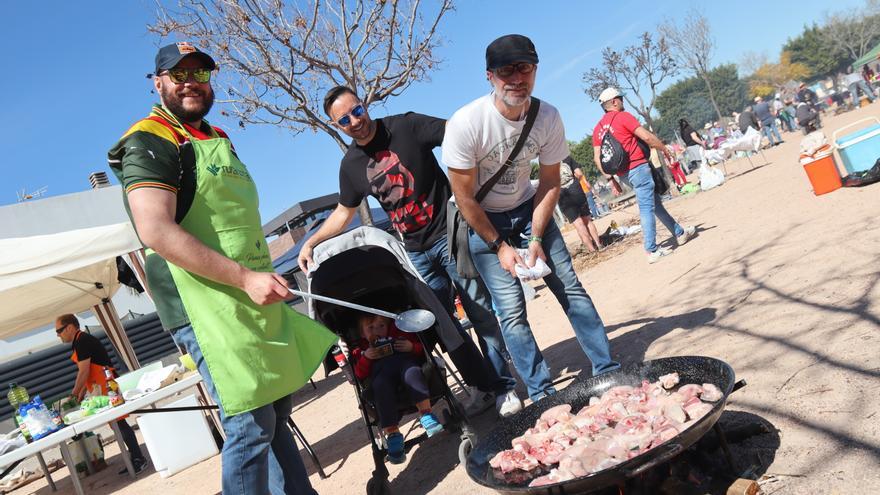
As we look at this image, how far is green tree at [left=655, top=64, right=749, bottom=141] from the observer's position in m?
97.2

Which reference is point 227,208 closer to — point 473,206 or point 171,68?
point 171,68

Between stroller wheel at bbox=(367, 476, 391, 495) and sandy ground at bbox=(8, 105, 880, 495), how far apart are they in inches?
6.7

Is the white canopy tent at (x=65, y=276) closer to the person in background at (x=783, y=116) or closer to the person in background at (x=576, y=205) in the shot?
the person in background at (x=576, y=205)

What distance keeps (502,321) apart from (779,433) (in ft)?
5.35

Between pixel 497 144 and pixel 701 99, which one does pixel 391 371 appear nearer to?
pixel 497 144

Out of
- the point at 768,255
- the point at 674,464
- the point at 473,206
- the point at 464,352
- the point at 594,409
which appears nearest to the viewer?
the point at 674,464

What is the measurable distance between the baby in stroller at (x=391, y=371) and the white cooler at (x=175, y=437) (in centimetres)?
360

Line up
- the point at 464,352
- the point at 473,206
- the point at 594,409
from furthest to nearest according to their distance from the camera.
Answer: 1. the point at 464,352
2. the point at 473,206
3. the point at 594,409

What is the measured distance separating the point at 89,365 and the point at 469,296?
5.77 m

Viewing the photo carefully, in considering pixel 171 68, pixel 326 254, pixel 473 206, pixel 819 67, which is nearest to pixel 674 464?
pixel 473 206

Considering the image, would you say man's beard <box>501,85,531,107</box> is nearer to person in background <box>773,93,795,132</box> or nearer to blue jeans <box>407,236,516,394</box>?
blue jeans <box>407,236,516,394</box>

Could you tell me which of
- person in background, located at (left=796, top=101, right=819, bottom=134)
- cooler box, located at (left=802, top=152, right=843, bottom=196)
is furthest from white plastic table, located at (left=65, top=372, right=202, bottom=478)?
person in background, located at (left=796, top=101, right=819, bottom=134)

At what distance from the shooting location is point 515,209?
387 cm

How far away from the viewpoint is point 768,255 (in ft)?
18.6
